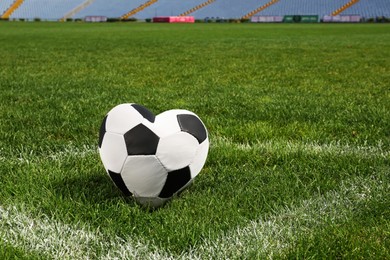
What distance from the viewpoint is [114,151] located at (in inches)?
85.6

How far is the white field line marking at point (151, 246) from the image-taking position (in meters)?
1.78

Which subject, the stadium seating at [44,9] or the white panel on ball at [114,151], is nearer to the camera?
the white panel on ball at [114,151]

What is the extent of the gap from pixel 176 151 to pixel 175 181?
14 cm

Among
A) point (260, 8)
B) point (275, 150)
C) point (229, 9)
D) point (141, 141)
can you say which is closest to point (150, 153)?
point (141, 141)

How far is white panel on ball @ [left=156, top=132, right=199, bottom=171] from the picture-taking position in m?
2.12

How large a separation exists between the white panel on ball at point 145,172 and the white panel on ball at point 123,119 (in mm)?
147

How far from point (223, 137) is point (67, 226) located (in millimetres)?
1705

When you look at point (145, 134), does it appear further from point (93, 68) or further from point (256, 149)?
point (93, 68)

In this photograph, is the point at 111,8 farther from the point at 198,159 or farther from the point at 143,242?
the point at 143,242

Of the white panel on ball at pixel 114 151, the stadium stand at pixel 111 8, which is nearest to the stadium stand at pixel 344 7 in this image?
the stadium stand at pixel 111 8

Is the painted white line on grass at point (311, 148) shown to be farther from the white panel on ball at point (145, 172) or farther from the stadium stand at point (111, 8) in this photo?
the stadium stand at point (111, 8)

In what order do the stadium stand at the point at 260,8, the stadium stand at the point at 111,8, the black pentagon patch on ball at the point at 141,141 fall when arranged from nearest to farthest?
the black pentagon patch on ball at the point at 141,141
the stadium stand at the point at 260,8
the stadium stand at the point at 111,8

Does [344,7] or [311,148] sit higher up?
[344,7]

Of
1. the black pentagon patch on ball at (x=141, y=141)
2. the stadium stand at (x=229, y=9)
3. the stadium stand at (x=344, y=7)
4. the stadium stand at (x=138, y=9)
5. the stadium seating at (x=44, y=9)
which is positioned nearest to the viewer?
the black pentagon patch on ball at (x=141, y=141)
